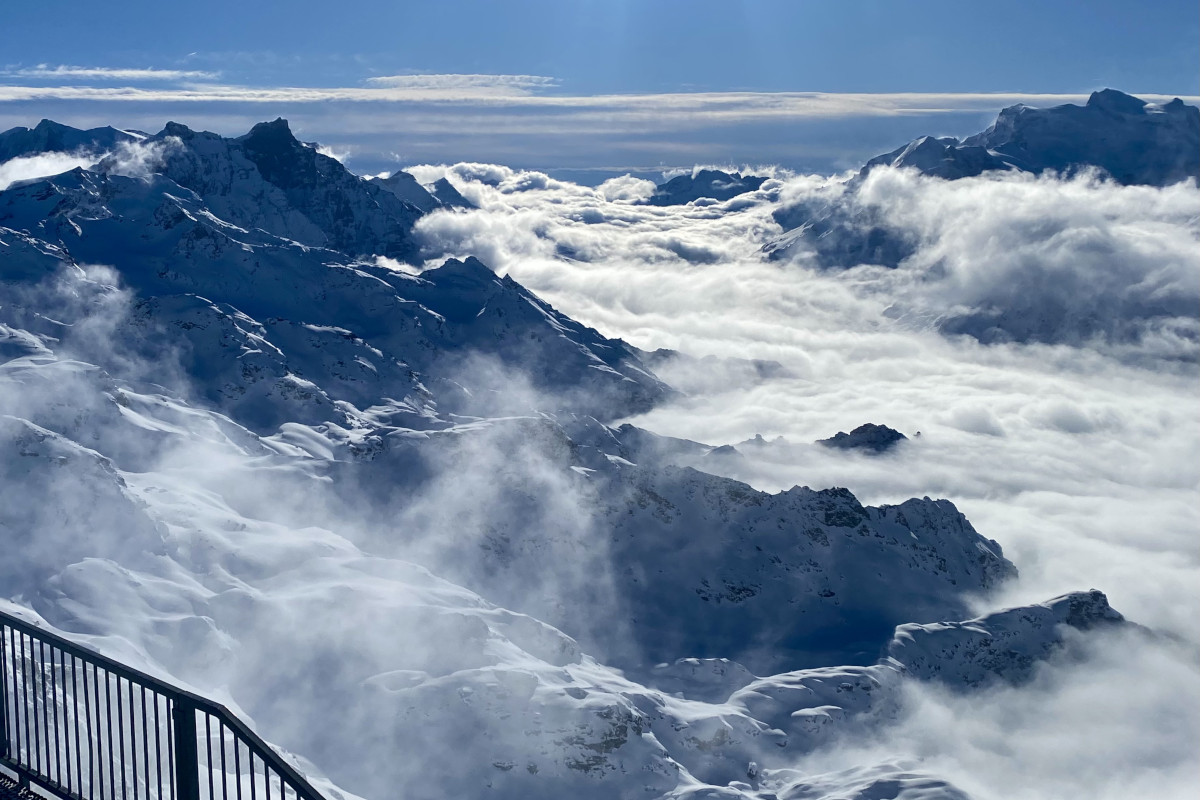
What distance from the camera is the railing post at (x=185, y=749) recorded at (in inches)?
889

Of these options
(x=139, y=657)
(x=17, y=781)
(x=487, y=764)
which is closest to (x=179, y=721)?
(x=17, y=781)

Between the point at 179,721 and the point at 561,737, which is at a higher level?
the point at 179,721

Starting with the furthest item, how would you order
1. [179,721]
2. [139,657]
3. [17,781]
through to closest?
[139,657], [17,781], [179,721]

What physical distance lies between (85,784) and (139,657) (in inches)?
2543

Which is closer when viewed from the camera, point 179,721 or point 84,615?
point 179,721

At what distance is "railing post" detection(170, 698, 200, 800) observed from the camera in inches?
889

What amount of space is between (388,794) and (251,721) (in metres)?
24.4

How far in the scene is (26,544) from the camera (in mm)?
185250

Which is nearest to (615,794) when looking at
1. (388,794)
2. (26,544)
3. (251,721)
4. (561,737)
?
(561,737)

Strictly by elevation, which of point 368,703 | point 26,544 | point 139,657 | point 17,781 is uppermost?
point 17,781

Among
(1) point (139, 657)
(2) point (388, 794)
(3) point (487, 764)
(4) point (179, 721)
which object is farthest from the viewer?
(3) point (487, 764)

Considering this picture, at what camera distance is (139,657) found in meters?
168

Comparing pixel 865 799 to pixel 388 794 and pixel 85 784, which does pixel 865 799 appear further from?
pixel 85 784

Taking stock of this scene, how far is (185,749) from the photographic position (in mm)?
23281
